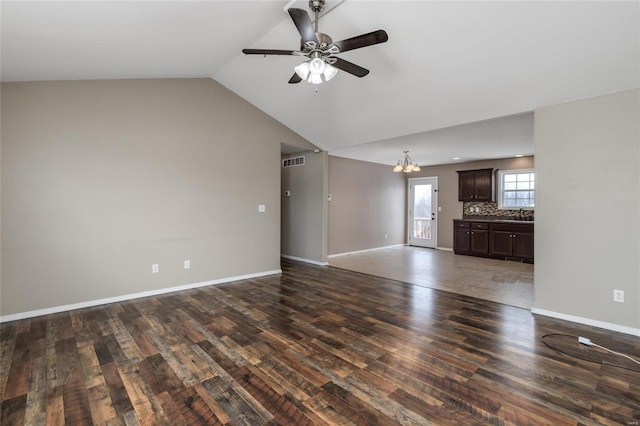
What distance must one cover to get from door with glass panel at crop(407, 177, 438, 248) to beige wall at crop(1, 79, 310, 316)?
5598 mm

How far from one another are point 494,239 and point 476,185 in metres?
1.58

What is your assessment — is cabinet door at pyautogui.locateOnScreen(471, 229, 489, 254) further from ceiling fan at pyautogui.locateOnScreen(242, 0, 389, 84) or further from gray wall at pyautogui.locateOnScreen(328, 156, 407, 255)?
ceiling fan at pyautogui.locateOnScreen(242, 0, 389, 84)

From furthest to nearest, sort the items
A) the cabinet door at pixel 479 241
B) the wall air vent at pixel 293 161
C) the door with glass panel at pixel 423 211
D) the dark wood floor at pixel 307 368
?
the door with glass panel at pixel 423 211
the cabinet door at pixel 479 241
the wall air vent at pixel 293 161
the dark wood floor at pixel 307 368

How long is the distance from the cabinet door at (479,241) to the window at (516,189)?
3.21 feet

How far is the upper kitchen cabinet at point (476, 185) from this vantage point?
7.53 m

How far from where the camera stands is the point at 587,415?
1765 mm

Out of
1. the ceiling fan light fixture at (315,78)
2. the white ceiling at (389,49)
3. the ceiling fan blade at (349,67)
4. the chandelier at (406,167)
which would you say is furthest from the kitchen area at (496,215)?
the ceiling fan light fixture at (315,78)

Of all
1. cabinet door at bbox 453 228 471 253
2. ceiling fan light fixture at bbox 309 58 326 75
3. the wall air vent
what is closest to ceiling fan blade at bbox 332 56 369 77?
ceiling fan light fixture at bbox 309 58 326 75

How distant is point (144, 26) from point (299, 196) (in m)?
4.37

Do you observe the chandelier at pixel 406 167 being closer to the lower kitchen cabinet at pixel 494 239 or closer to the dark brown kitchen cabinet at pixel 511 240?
the lower kitchen cabinet at pixel 494 239

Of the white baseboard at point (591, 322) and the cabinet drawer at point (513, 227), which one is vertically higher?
the cabinet drawer at point (513, 227)

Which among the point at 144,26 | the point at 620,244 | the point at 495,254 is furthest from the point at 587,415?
the point at 495,254

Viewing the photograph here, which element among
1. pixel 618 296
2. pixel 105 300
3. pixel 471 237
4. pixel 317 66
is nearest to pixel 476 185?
pixel 471 237

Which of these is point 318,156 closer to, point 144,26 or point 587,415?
point 144,26
